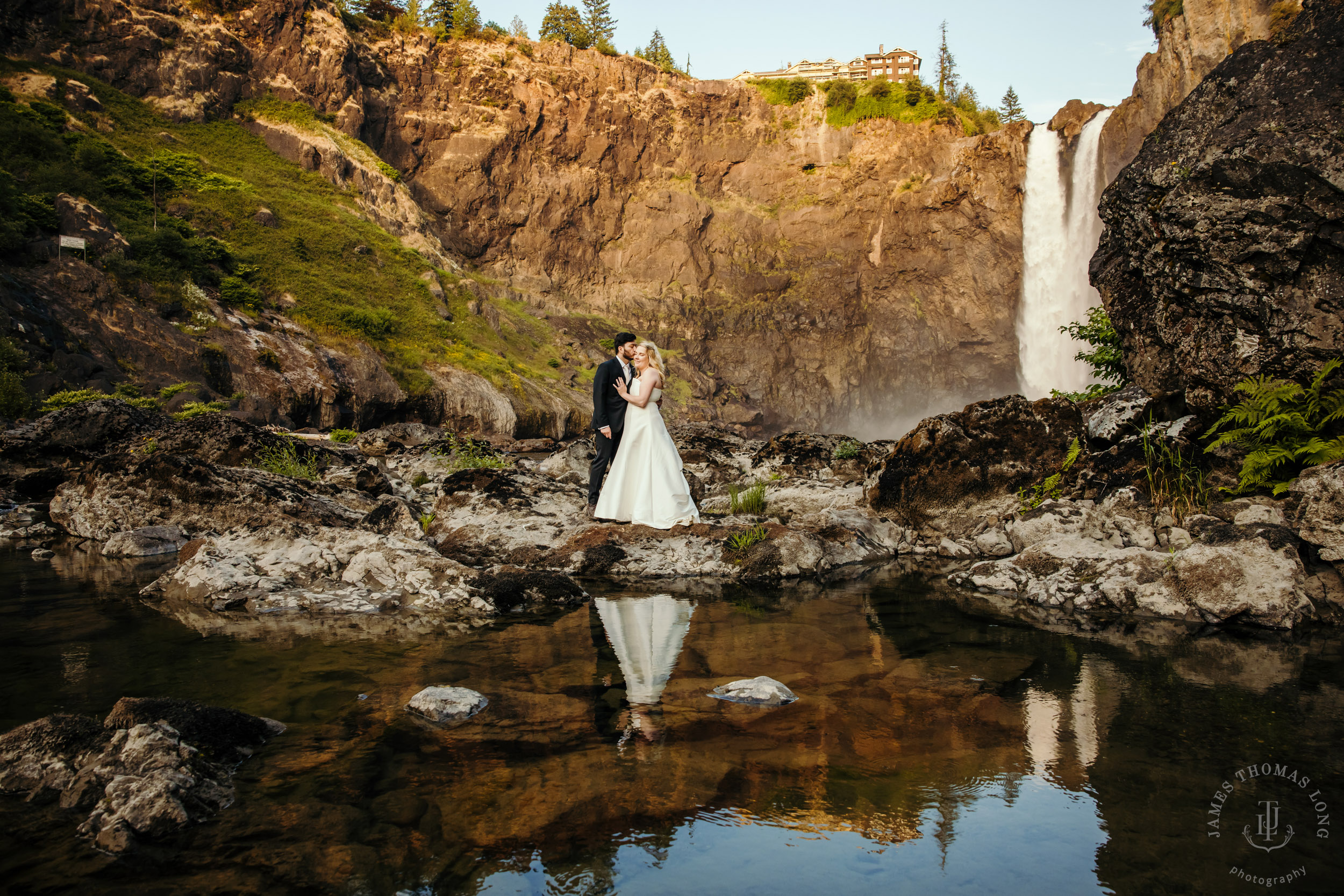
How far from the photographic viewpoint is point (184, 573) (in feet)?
22.5

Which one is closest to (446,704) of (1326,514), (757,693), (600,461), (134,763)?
(134,763)

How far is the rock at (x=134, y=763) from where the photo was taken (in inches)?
110

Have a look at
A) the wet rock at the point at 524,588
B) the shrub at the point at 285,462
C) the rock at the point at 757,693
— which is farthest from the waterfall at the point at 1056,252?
the rock at the point at 757,693

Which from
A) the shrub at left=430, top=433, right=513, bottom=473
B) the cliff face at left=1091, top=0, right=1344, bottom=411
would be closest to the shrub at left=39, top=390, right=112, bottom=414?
the shrub at left=430, top=433, right=513, bottom=473

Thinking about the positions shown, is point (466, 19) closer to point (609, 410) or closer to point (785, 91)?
point (785, 91)

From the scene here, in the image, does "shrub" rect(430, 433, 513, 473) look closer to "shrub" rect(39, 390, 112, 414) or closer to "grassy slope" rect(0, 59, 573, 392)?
"shrub" rect(39, 390, 112, 414)

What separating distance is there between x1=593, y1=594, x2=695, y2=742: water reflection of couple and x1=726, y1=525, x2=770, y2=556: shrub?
5.01 feet

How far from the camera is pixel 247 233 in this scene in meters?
39.0

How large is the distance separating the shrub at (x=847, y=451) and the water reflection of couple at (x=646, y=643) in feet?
25.7

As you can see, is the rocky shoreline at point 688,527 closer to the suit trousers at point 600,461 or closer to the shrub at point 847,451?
the shrub at point 847,451

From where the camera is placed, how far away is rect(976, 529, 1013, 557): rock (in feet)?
30.5

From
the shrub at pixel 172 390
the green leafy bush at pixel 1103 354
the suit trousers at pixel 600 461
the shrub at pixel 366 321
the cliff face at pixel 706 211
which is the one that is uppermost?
the cliff face at pixel 706 211

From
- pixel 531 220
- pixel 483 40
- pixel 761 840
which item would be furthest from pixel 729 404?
pixel 761 840

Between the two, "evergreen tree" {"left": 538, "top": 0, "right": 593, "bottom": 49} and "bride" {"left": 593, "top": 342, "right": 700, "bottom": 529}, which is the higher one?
"evergreen tree" {"left": 538, "top": 0, "right": 593, "bottom": 49}
